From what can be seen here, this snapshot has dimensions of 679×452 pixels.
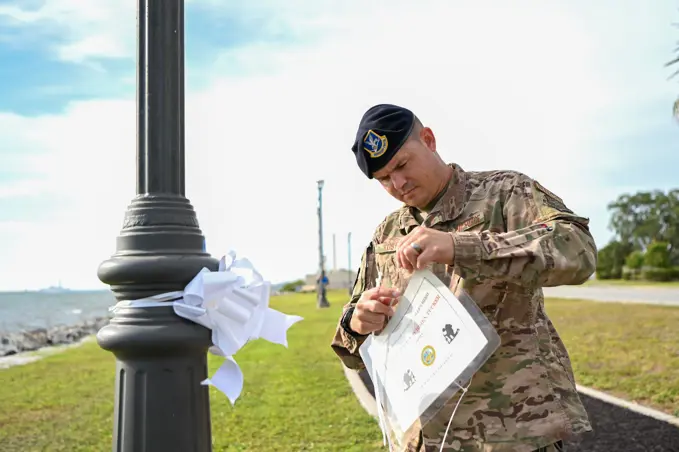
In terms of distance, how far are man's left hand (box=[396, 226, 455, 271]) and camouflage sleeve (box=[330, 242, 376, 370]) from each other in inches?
25.5

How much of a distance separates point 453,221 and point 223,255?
34.9 inches

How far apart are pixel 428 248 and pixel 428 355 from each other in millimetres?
398

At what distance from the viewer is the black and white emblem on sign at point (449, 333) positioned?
197cm

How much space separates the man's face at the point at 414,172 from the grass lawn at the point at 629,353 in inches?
225

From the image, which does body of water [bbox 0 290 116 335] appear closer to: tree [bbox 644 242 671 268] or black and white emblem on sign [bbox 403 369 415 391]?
black and white emblem on sign [bbox 403 369 415 391]

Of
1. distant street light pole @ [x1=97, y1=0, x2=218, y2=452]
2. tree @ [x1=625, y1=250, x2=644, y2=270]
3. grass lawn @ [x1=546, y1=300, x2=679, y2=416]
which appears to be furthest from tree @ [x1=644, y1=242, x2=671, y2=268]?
distant street light pole @ [x1=97, y1=0, x2=218, y2=452]

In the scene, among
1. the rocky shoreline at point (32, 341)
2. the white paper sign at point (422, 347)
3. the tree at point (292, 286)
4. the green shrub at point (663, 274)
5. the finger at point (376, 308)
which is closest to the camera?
the white paper sign at point (422, 347)

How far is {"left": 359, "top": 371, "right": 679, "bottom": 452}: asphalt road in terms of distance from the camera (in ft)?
18.4

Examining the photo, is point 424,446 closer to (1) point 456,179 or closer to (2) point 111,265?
(1) point 456,179

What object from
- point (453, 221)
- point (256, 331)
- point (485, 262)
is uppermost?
point (453, 221)

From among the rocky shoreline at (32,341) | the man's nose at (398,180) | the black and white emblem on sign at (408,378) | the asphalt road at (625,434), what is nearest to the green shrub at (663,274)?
the rocky shoreline at (32,341)

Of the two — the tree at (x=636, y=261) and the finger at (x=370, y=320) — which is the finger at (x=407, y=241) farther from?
the tree at (x=636, y=261)

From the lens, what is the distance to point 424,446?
2.21 metres

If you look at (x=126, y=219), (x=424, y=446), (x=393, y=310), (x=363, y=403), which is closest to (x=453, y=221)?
(x=393, y=310)
